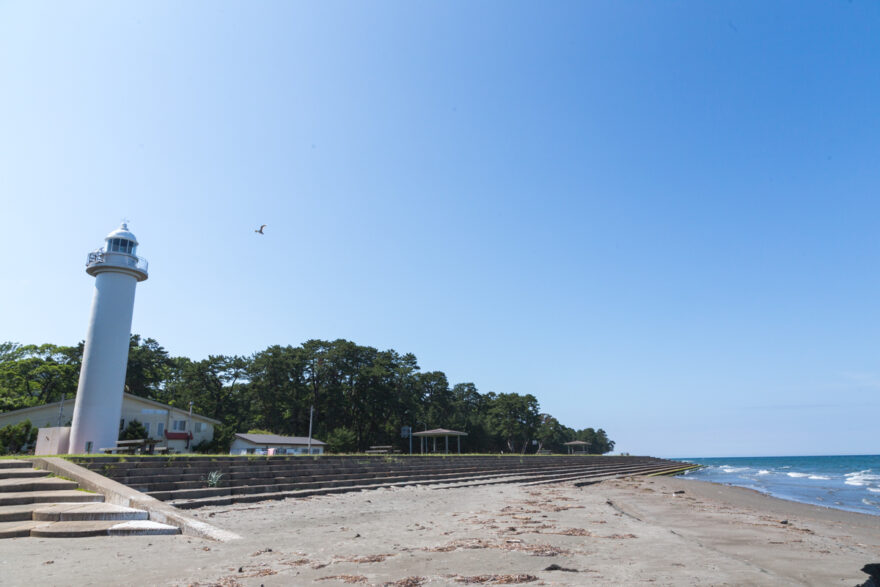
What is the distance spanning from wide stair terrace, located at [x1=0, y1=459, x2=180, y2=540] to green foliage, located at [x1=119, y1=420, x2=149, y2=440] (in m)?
19.8

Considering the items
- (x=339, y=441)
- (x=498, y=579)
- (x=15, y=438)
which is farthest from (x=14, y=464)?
(x=339, y=441)

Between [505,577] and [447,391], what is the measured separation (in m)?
66.1

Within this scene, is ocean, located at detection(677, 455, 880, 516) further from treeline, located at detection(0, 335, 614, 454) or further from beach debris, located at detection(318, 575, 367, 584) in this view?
treeline, located at detection(0, 335, 614, 454)

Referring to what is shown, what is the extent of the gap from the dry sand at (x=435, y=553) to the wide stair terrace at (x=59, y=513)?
33cm

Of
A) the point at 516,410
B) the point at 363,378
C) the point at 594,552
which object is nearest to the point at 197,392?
the point at 363,378

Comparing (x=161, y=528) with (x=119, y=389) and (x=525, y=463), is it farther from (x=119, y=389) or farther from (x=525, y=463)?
(x=525, y=463)

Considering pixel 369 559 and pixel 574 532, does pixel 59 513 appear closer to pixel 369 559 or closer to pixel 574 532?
pixel 369 559

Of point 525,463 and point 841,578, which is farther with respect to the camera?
point 525,463

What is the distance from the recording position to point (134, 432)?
95.0 ft

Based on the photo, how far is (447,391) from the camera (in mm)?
70625

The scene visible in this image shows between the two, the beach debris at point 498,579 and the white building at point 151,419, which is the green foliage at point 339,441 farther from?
the beach debris at point 498,579

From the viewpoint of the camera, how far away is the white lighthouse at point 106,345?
774 inches

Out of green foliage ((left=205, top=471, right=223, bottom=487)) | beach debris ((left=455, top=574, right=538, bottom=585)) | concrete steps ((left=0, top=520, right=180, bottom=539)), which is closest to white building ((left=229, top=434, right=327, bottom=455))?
green foliage ((left=205, top=471, right=223, bottom=487))

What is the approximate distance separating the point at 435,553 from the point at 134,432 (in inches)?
1137
